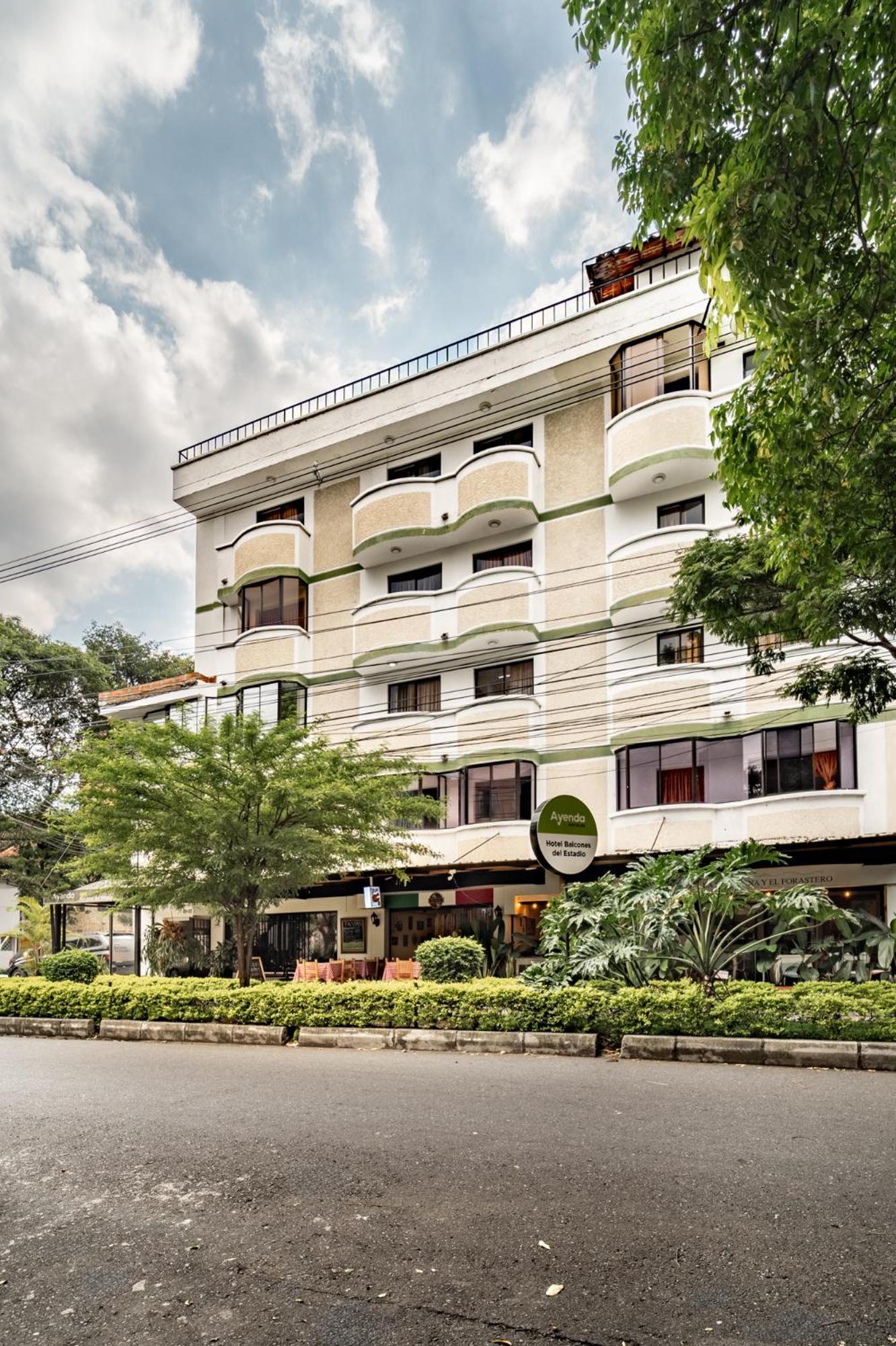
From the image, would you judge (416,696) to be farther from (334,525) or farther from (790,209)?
(790,209)

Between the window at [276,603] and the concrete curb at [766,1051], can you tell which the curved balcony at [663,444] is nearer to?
the window at [276,603]

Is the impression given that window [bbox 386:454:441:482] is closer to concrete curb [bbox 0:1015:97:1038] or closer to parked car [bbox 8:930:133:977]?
concrete curb [bbox 0:1015:97:1038]

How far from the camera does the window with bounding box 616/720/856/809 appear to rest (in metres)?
20.8

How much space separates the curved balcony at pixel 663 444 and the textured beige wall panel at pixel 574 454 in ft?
3.80

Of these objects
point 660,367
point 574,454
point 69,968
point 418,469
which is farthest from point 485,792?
point 660,367

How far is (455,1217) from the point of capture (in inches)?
199

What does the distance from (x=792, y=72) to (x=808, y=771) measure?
18.0 m

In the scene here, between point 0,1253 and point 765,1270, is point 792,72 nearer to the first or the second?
point 765,1270

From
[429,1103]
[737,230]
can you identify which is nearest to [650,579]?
[429,1103]

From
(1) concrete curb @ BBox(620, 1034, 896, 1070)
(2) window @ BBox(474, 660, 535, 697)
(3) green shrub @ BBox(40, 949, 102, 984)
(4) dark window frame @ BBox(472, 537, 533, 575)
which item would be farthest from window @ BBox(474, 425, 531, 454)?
(1) concrete curb @ BBox(620, 1034, 896, 1070)

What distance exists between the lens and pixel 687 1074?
9.83 m

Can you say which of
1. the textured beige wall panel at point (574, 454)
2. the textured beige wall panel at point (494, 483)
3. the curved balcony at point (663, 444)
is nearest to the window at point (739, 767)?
the curved balcony at point (663, 444)

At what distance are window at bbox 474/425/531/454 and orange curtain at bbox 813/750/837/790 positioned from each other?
11.0 metres

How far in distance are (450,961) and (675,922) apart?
346 cm
